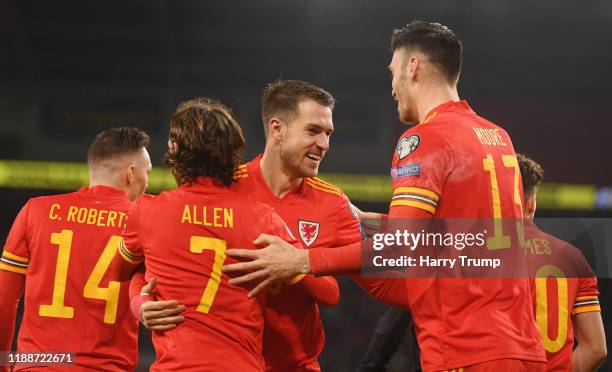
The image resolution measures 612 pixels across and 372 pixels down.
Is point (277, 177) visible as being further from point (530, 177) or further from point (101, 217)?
point (530, 177)

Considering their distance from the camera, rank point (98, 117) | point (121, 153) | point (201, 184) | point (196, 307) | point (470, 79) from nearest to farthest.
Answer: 1. point (196, 307)
2. point (201, 184)
3. point (121, 153)
4. point (98, 117)
5. point (470, 79)

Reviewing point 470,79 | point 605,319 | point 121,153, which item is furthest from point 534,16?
point 121,153

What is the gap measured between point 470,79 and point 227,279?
29.1 ft

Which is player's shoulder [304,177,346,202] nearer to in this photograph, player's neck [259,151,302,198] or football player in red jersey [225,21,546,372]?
player's neck [259,151,302,198]

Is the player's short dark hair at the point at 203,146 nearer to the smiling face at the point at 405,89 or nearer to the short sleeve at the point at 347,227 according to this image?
the smiling face at the point at 405,89

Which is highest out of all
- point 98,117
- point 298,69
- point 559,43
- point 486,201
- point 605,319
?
point 559,43

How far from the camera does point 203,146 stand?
2.56 meters

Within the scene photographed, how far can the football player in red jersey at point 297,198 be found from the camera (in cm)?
307

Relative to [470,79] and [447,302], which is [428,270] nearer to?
[447,302]

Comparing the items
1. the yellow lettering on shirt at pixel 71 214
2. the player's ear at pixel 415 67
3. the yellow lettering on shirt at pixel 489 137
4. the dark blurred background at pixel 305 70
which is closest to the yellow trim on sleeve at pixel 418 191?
the yellow lettering on shirt at pixel 489 137

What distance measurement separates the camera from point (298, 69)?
416 inches

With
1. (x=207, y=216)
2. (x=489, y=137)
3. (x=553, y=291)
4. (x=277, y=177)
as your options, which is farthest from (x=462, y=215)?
(x=553, y=291)

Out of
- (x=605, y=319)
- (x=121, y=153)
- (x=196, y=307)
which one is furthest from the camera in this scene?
(x=605, y=319)

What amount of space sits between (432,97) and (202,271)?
107cm
